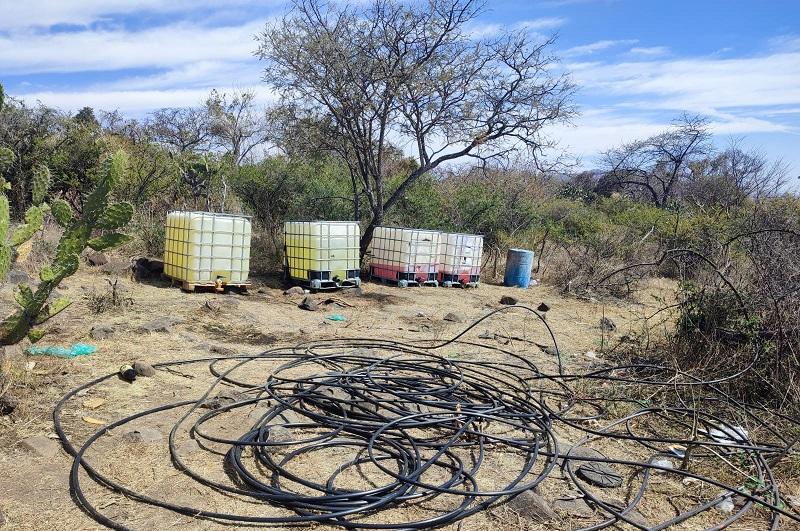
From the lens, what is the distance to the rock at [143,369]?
16.0 ft

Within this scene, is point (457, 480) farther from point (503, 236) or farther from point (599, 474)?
point (503, 236)

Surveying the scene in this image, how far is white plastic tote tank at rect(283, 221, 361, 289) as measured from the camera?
9.91 metres

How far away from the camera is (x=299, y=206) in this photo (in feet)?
43.2

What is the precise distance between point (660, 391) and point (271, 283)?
739cm

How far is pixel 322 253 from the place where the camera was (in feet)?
32.6

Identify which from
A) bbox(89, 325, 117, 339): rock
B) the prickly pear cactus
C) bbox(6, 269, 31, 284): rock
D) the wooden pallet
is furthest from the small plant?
the prickly pear cactus

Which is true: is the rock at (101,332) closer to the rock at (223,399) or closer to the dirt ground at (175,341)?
the dirt ground at (175,341)

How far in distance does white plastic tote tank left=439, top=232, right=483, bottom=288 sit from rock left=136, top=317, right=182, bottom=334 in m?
6.10

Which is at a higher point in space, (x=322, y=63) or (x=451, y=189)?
(x=322, y=63)

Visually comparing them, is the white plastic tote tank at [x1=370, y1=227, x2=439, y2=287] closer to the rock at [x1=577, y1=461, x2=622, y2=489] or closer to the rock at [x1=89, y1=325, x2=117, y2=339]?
the rock at [x1=89, y1=325, x2=117, y2=339]

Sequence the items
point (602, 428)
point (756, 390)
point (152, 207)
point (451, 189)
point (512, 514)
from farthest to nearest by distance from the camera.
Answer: point (451, 189)
point (152, 207)
point (756, 390)
point (602, 428)
point (512, 514)

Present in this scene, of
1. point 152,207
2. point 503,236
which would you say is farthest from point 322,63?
point 503,236

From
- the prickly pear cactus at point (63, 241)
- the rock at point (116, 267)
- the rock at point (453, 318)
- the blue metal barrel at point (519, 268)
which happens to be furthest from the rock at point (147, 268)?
the blue metal barrel at point (519, 268)

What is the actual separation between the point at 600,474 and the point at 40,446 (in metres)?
3.54
